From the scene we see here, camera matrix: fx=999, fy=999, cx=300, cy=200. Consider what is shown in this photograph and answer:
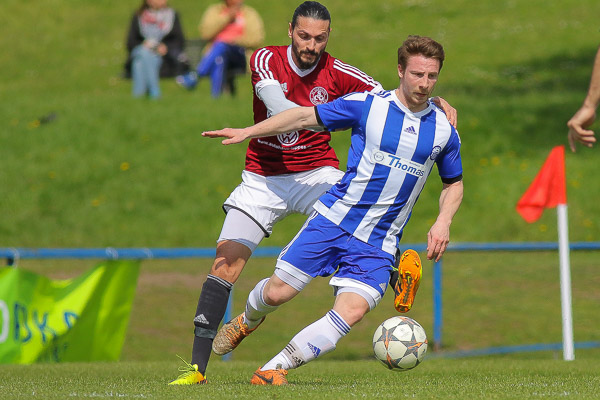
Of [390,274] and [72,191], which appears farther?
[72,191]

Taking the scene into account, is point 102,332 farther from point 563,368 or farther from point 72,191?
point 72,191

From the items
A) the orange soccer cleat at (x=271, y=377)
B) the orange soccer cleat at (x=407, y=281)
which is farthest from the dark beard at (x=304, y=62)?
the orange soccer cleat at (x=271, y=377)

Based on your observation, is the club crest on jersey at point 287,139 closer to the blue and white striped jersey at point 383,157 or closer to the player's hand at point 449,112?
the blue and white striped jersey at point 383,157

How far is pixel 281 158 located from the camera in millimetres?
7070

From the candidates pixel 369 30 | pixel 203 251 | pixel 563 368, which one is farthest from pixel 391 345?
pixel 369 30

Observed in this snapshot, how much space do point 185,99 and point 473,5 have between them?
18110 mm

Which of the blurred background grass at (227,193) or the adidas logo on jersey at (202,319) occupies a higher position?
the adidas logo on jersey at (202,319)

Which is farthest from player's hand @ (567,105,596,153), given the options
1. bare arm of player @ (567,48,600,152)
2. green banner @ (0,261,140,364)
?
green banner @ (0,261,140,364)

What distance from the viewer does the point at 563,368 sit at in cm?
811

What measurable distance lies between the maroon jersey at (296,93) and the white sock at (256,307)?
0.89 metres

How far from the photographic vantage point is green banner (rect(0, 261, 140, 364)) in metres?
9.02

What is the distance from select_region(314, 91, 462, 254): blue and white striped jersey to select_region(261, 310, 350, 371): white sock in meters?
0.56

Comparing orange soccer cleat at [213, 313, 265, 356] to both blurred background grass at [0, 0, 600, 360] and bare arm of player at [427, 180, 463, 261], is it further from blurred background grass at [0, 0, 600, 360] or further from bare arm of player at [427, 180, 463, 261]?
blurred background grass at [0, 0, 600, 360]

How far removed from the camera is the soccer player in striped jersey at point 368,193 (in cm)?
605
